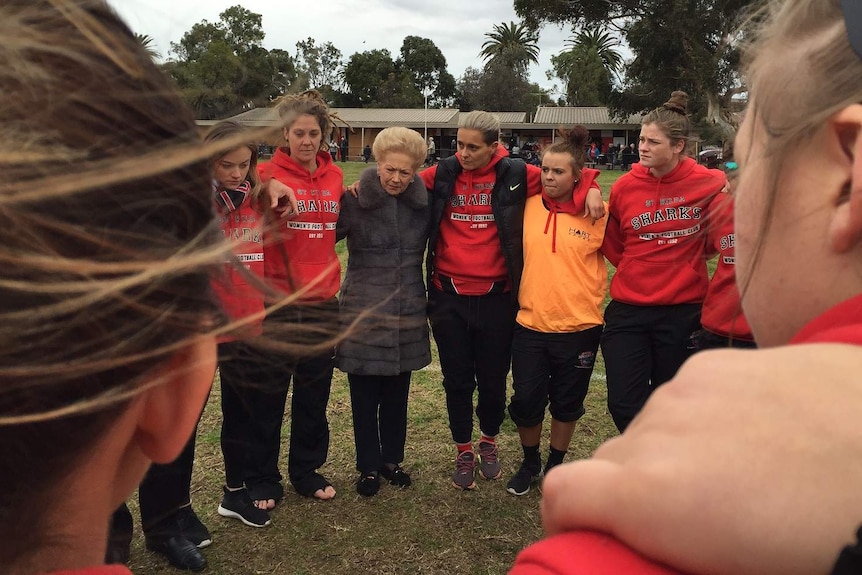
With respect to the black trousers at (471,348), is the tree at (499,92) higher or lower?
higher

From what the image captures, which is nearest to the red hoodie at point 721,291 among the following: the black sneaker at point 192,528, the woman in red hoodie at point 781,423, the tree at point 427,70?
the black sneaker at point 192,528

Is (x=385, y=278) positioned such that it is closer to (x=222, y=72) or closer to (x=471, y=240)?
(x=471, y=240)

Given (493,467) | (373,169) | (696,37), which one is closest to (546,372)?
(493,467)

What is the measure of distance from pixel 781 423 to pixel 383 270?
3.42 meters

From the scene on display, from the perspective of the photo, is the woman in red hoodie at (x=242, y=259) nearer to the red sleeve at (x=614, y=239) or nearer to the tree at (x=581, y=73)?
the red sleeve at (x=614, y=239)

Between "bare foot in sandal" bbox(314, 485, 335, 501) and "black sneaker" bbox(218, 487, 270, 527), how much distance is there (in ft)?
1.05

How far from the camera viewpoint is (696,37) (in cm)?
2752

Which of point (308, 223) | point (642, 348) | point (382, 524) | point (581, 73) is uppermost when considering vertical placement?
point (581, 73)

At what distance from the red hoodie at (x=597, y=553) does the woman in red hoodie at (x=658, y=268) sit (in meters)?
3.44

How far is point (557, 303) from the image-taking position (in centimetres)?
389

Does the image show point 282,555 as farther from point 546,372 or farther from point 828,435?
point 828,435

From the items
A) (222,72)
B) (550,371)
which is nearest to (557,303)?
(550,371)

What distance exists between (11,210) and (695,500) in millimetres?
573

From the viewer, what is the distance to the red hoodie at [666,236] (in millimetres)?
3822
